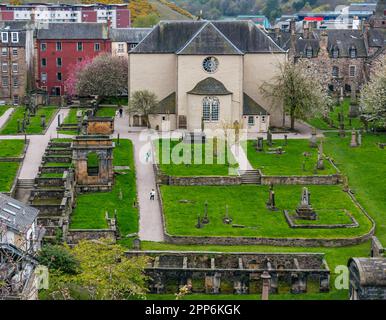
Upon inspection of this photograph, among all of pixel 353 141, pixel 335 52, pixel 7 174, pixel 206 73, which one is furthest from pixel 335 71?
pixel 7 174

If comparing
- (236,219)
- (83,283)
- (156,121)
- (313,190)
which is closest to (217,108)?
(156,121)

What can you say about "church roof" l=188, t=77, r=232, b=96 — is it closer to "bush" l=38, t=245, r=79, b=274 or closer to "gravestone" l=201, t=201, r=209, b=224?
"gravestone" l=201, t=201, r=209, b=224

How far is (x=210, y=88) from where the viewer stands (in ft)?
259

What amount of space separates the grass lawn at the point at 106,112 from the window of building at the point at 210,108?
13.3 m

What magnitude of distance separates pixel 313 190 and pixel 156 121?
26.3 metres

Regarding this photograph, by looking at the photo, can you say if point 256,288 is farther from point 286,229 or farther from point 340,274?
point 286,229

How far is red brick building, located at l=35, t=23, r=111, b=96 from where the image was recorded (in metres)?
113

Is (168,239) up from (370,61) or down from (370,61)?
down

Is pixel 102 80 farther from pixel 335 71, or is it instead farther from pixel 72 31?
pixel 335 71

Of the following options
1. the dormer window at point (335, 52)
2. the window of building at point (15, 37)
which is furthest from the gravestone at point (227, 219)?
the dormer window at point (335, 52)

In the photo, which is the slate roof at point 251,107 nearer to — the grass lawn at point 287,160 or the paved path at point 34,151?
the grass lawn at point 287,160

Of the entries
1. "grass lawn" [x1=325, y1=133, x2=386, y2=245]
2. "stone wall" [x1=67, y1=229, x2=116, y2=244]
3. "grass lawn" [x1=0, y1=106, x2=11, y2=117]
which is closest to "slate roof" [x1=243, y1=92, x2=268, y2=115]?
"grass lawn" [x1=325, y1=133, x2=386, y2=245]

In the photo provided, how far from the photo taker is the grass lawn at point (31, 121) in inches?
3022
